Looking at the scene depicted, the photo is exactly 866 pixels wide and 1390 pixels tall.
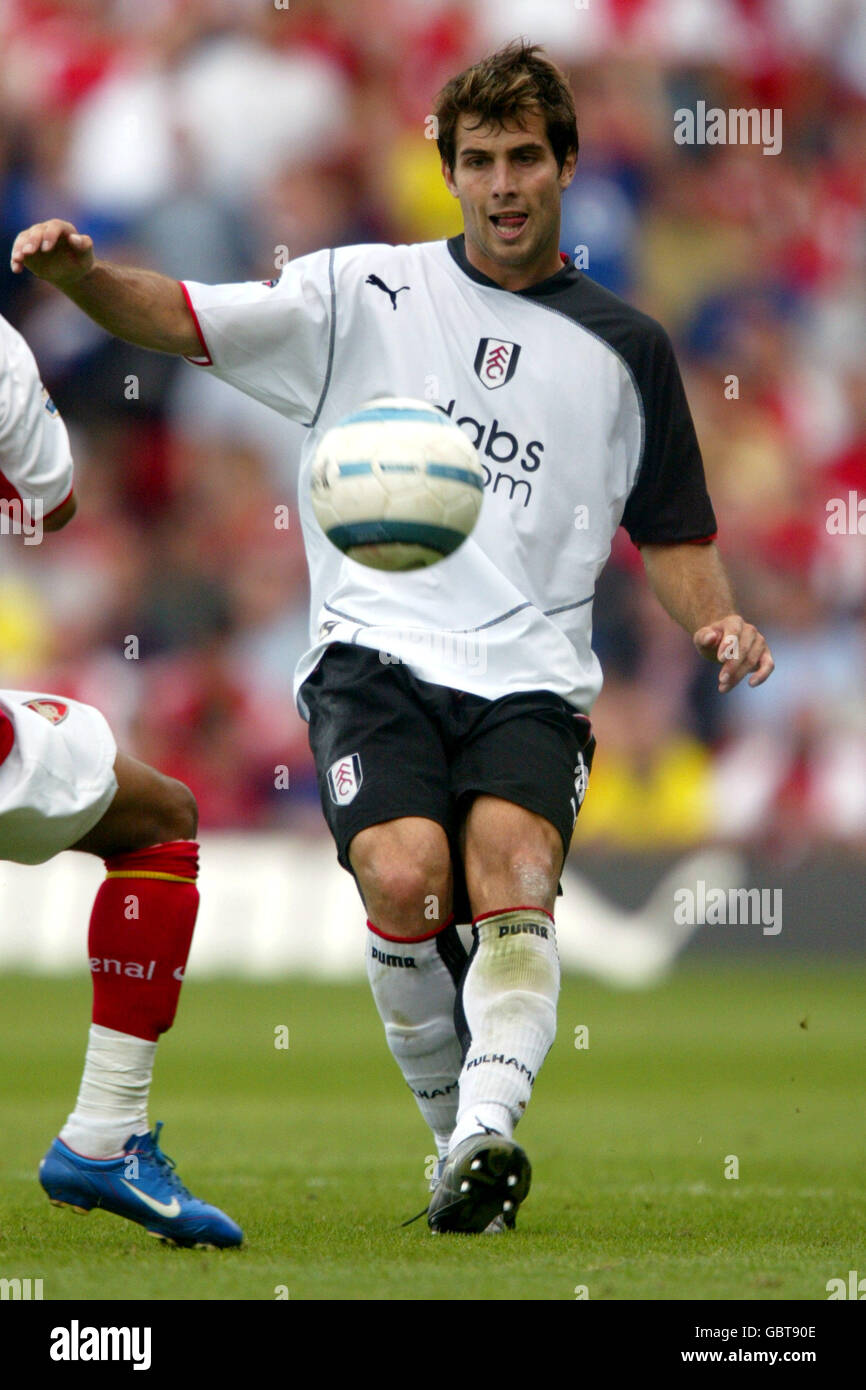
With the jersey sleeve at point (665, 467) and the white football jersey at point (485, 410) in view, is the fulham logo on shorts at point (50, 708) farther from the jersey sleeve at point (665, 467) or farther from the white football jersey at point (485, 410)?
the jersey sleeve at point (665, 467)

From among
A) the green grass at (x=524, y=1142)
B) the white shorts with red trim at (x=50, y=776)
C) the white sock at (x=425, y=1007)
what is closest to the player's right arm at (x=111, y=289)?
the white shorts with red trim at (x=50, y=776)

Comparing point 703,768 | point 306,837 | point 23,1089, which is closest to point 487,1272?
point 23,1089

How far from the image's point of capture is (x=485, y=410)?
17.6ft

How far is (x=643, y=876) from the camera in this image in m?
12.7

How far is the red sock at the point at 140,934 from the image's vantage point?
4852 millimetres

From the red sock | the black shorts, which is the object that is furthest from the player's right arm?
the red sock

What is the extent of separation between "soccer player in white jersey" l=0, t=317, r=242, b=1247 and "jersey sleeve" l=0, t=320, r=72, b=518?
83mm

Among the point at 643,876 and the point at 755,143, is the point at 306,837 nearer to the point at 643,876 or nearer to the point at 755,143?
the point at 643,876

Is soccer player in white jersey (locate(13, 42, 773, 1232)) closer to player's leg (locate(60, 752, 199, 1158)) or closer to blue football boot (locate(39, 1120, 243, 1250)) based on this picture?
player's leg (locate(60, 752, 199, 1158))

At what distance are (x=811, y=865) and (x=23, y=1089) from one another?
5.84 m

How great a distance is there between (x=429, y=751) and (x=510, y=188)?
1432 mm

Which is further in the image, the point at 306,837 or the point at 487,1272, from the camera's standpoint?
the point at 306,837

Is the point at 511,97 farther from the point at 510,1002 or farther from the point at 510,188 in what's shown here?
the point at 510,1002

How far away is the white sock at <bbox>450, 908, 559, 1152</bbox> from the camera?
188 inches
